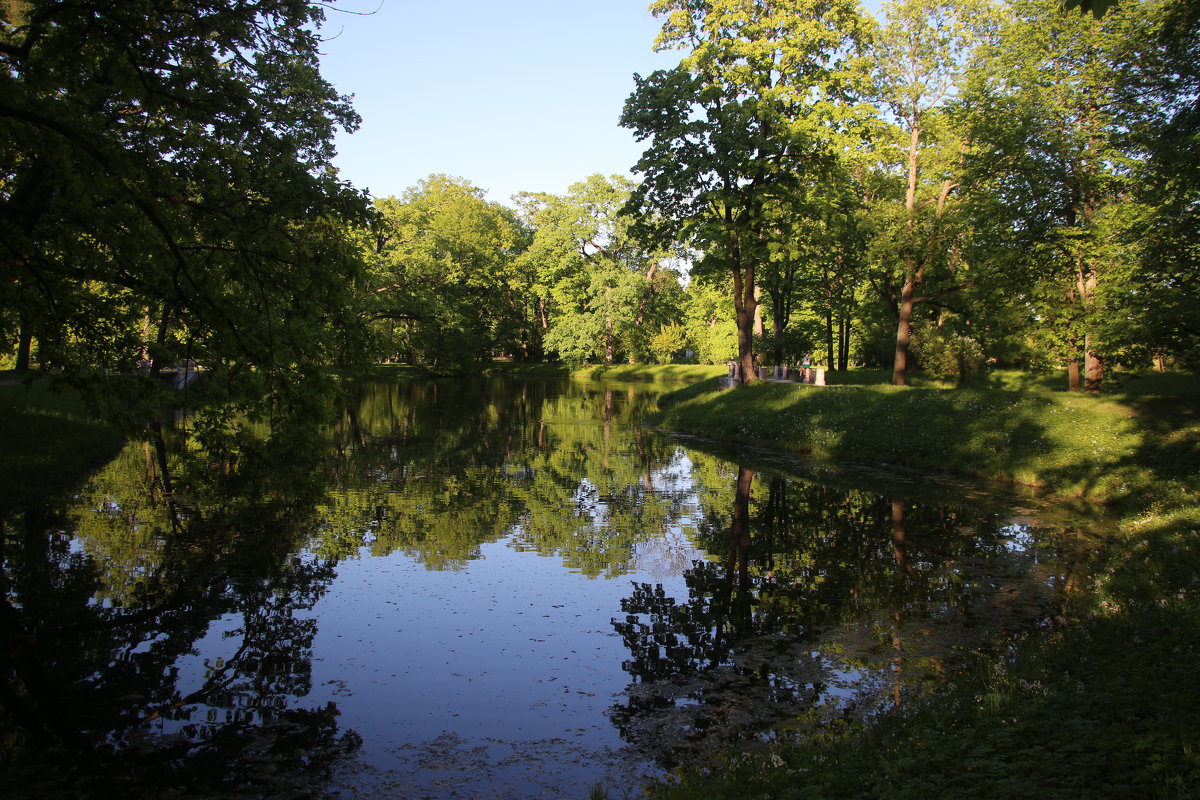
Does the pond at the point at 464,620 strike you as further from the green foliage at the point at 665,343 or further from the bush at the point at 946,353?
the green foliage at the point at 665,343

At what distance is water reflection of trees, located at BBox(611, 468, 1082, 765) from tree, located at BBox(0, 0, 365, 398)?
20.3 ft

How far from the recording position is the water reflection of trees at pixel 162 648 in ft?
22.0

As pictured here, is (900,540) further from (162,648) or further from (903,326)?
(903,326)

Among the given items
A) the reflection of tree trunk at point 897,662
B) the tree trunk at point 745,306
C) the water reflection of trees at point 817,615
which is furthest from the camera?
the tree trunk at point 745,306

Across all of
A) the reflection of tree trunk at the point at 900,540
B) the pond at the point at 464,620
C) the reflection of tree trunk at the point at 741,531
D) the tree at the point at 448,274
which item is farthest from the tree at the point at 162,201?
the tree at the point at 448,274

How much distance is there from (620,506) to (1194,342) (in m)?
18.2

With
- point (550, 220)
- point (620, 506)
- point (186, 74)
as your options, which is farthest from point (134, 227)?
point (550, 220)

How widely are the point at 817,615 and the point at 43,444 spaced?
19.9 m

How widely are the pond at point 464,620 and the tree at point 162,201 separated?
1713 mm

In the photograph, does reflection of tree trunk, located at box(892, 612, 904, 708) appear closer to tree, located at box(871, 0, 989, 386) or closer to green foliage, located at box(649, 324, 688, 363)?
tree, located at box(871, 0, 989, 386)

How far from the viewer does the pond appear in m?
7.12

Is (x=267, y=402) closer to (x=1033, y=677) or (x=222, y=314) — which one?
(x=222, y=314)

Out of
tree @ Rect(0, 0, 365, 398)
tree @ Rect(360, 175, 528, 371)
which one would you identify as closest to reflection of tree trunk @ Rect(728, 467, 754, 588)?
tree @ Rect(0, 0, 365, 398)

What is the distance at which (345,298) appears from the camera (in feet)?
34.5
